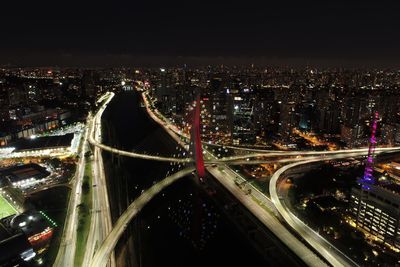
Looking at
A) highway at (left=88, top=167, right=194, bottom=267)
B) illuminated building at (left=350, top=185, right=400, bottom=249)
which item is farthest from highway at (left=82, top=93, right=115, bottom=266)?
illuminated building at (left=350, top=185, right=400, bottom=249)

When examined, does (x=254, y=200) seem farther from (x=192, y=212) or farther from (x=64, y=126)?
(x=64, y=126)

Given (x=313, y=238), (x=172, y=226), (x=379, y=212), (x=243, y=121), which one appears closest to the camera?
(x=313, y=238)

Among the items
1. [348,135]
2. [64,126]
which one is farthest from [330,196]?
[64,126]

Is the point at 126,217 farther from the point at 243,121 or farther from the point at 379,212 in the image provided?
the point at 243,121

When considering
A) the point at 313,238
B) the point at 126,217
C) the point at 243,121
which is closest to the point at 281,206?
the point at 313,238

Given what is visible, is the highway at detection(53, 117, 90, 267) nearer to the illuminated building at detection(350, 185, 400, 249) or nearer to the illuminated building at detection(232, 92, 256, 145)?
the illuminated building at detection(350, 185, 400, 249)

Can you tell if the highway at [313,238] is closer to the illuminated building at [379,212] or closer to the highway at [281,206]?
the highway at [281,206]
